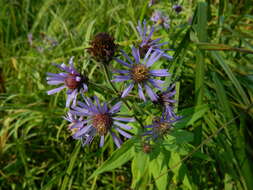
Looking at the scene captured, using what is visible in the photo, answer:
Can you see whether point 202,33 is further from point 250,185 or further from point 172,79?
point 250,185

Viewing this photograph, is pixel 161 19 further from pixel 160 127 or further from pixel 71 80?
pixel 71 80

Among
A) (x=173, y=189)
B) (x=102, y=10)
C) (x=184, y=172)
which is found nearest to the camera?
(x=184, y=172)

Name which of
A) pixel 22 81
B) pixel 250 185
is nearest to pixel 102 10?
pixel 22 81

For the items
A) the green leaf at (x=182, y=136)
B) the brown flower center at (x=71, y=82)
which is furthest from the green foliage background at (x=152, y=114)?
the brown flower center at (x=71, y=82)

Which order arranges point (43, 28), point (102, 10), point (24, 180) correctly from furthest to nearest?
point (43, 28), point (102, 10), point (24, 180)

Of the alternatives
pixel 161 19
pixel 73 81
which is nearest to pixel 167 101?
pixel 73 81

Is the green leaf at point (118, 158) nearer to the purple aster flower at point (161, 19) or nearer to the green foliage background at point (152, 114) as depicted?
the green foliage background at point (152, 114)

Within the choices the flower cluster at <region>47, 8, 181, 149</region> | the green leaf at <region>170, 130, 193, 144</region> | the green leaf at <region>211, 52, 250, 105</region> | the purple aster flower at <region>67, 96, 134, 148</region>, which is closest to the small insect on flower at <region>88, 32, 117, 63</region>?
the flower cluster at <region>47, 8, 181, 149</region>
